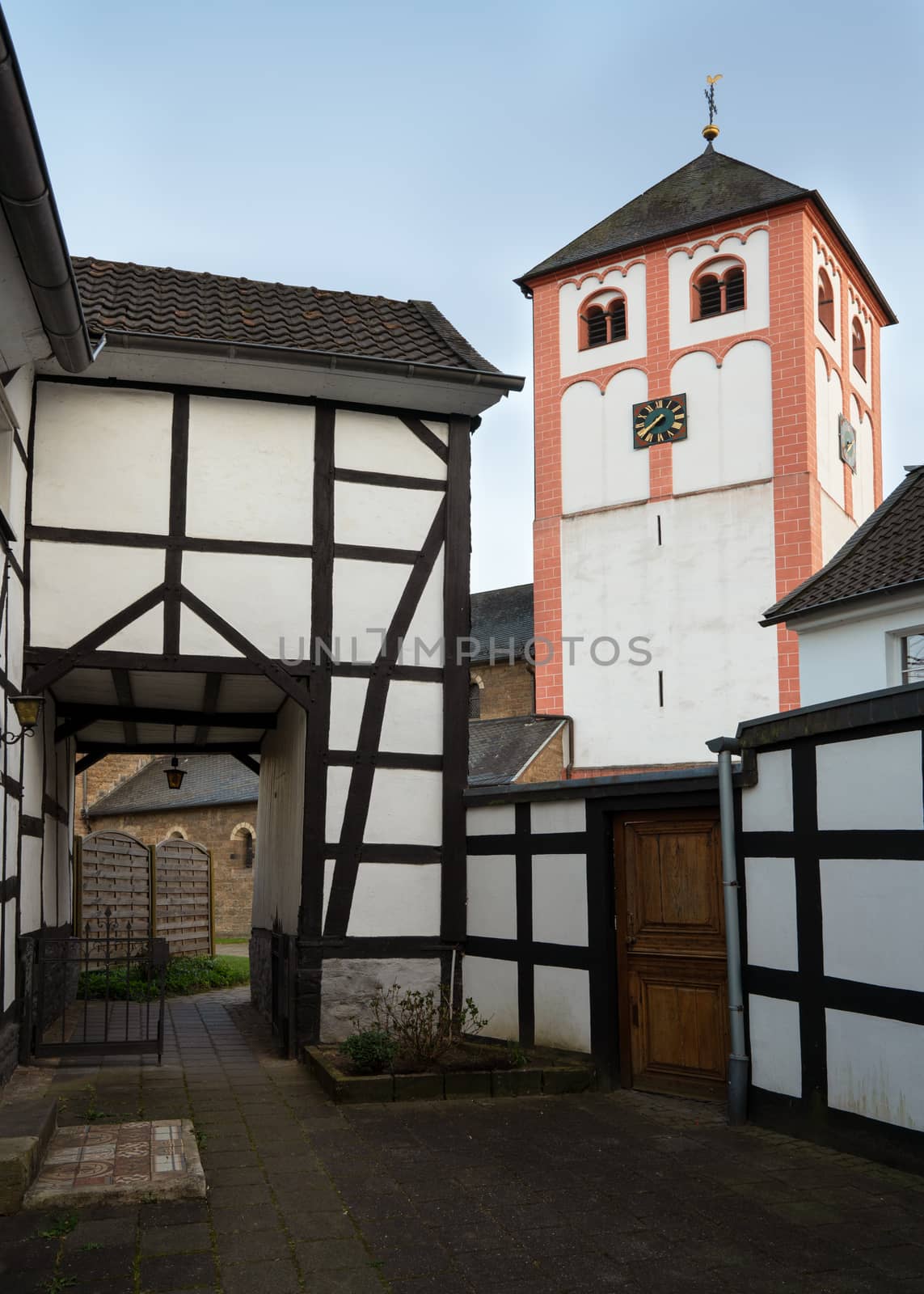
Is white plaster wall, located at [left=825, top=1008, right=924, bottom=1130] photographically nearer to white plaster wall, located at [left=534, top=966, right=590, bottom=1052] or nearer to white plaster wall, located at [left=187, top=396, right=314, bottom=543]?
white plaster wall, located at [left=534, top=966, right=590, bottom=1052]

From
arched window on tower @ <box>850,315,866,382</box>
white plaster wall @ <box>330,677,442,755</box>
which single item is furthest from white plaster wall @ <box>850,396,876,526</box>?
white plaster wall @ <box>330,677,442,755</box>

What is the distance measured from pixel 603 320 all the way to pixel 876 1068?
21.6m

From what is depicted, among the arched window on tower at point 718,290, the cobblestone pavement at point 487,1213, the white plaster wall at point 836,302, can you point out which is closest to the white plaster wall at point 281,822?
the cobblestone pavement at point 487,1213

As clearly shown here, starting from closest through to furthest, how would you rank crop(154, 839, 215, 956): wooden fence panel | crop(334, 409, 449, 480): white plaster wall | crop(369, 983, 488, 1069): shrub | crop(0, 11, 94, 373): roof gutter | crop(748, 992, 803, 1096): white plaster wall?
crop(0, 11, 94, 373): roof gutter < crop(748, 992, 803, 1096): white plaster wall < crop(369, 983, 488, 1069): shrub < crop(334, 409, 449, 480): white plaster wall < crop(154, 839, 215, 956): wooden fence panel

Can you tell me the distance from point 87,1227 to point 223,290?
8016 millimetres

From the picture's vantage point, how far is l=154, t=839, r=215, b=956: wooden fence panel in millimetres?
17531

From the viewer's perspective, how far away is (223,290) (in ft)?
34.8

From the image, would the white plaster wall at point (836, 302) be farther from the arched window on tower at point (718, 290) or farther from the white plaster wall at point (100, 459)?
the white plaster wall at point (100, 459)

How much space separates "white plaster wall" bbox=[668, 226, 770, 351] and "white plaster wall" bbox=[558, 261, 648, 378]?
2.30ft

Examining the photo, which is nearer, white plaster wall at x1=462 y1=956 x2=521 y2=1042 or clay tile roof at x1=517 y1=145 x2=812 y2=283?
white plaster wall at x1=462 y1=956 x2=521 y2=1042

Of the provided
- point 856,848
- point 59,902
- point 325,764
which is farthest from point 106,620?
point 856,848

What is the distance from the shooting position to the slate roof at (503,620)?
97.3 feet

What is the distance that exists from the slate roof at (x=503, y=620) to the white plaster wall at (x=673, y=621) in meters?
5.02

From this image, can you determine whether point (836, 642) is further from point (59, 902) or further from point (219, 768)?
point (219, 768)
